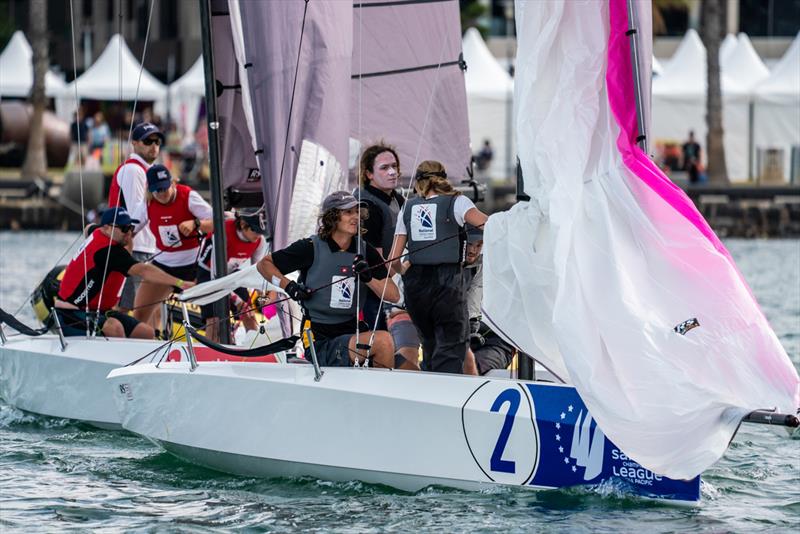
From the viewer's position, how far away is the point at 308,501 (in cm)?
657

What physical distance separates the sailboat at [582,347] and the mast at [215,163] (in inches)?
70.9

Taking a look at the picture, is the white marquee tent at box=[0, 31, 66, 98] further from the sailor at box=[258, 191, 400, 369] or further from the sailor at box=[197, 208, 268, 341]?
the sailor at box=[258, 191, 400, 369]

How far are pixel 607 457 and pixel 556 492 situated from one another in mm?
290

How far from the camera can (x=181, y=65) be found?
41156 millimetres

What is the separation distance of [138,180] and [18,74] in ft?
69.9

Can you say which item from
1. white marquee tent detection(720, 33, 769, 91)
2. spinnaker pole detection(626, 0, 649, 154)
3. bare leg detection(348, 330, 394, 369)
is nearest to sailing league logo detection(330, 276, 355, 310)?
bare leg detection(348, 330, 394, 369)

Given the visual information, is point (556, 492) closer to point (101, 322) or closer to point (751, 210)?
point (101, 322)

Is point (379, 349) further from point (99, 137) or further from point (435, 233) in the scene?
point (99, 137)

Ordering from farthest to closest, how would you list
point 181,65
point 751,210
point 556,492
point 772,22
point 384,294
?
1. point 181,65
2. point 772,22
3. point 751,210
4. point 384,294
5. point 556,492

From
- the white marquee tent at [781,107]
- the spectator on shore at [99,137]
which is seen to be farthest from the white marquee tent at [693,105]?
the spectator on shore at [99,137]

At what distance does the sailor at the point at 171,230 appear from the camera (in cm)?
941

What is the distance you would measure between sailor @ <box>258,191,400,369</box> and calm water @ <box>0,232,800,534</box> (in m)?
0.69

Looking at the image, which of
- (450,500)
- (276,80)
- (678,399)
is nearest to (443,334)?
(450,500)

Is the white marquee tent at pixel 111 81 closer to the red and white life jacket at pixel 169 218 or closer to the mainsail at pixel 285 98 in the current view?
the red and white life jacket at pixel 169 218
